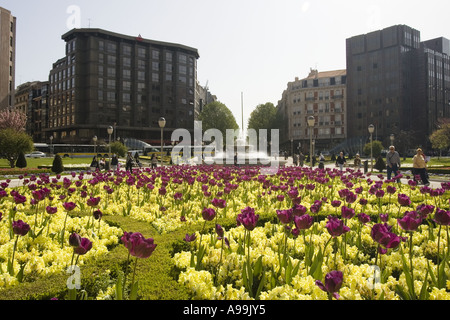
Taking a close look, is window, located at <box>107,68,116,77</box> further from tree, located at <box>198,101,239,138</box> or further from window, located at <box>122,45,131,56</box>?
tree, located at <box>198,101,239,138</box>

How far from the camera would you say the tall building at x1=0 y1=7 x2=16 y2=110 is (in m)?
51.2

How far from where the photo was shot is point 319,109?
80625 mm

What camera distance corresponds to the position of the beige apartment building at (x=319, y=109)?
78750 mm

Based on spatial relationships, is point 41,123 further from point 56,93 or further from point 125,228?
point 125,228

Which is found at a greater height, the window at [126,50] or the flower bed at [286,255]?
the window at [126,50]

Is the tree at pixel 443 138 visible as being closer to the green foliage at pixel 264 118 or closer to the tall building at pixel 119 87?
the green foliage at pixel 264 118

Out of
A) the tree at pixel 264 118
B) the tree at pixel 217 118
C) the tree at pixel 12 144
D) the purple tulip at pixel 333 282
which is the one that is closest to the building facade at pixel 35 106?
the tree at pixel 217 118

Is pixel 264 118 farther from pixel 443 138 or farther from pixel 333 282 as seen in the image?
pixel 333 282

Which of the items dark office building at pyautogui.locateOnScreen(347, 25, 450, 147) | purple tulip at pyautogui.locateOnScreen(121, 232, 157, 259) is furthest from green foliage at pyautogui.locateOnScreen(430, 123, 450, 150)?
purple tulip at pyautogui.locateOnScreen(121, 232, 157, 259)

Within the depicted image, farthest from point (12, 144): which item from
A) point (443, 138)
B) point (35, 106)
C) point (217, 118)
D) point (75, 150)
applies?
point (35, 106)

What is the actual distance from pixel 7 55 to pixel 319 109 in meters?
62.2

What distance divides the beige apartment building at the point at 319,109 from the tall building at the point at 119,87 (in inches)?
990
